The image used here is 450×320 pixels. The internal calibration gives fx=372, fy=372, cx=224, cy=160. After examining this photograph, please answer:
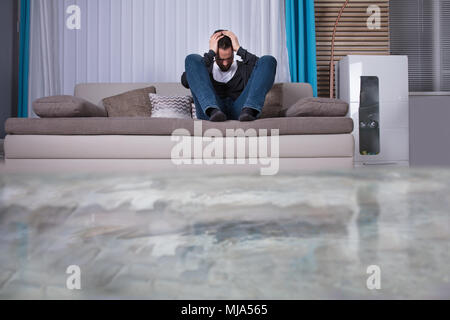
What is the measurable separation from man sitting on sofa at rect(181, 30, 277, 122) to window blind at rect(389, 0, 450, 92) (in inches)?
94.8

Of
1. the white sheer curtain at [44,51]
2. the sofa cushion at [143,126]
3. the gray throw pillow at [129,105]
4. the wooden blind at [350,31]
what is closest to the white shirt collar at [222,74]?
the sofa cushion at [143,126]

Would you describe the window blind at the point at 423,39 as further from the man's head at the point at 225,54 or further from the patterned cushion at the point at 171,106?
the patterned cushion at the point at 171,106

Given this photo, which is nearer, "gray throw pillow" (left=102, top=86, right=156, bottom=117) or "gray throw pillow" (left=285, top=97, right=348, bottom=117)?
"gray throw pillow" (left=285, top=97, right=348, bottom=117)

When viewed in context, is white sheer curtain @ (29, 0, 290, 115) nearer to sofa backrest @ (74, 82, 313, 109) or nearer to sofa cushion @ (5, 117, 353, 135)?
sofa backrest @ (74, 82, 313, 109)

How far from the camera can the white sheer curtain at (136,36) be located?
12.4ft

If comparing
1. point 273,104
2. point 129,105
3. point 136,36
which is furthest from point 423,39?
point 129,105

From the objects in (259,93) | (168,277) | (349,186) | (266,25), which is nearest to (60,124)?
(259,93)

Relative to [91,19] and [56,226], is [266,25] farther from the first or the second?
[56,226]

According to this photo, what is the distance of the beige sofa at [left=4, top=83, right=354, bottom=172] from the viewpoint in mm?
2176

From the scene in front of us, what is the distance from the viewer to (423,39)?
13.6 ft

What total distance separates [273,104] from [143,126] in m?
1.16

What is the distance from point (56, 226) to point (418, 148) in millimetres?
4081

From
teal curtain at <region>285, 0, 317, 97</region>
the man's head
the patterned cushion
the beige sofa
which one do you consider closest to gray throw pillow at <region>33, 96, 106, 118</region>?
the beige sofa

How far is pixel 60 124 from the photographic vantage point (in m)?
2.25
